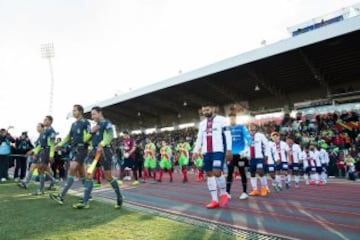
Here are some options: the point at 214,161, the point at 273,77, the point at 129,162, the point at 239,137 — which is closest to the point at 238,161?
the point at 239,137

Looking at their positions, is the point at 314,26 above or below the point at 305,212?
above

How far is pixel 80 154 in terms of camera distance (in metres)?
7.96

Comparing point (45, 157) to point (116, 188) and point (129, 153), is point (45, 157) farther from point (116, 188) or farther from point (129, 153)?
point (129, 153)

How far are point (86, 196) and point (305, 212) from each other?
4398mm

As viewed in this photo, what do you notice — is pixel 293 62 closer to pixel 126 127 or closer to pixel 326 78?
pixel 326 78

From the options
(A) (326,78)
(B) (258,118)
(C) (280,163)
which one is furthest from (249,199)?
(B) (258,118)

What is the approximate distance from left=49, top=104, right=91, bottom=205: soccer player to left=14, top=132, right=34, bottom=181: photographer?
29.5 ft

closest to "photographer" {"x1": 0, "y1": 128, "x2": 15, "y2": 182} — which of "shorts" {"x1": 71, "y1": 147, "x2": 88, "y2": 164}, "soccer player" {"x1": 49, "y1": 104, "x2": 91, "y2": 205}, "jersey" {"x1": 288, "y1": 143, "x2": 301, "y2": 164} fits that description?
"soccer player" {"x1": 49, "y1": 104, "x2": 91, "y2": 205}

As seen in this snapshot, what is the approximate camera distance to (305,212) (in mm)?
7062

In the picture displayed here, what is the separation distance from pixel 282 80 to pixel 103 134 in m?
23.2

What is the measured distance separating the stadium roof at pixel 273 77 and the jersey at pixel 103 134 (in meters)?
15.8

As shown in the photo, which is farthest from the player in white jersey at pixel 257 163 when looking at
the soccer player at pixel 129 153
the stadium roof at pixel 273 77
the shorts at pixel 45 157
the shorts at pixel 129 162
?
the stadium roof at pixel 273 77

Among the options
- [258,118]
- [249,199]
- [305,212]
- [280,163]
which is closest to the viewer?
[305,212]

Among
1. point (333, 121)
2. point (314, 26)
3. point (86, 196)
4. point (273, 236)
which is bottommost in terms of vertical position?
point (273, 236)
